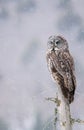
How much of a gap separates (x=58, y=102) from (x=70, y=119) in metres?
0.60

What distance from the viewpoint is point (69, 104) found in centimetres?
1627

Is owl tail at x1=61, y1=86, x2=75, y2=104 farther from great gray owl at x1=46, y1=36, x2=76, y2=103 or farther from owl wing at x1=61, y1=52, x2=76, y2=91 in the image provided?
owl wing at x1=61, y1=52, x2=76, y2=91

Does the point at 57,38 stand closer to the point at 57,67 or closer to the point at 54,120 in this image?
the point at 57,67

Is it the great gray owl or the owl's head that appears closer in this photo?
the great gray owl

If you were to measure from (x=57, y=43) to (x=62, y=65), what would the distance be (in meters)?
0.80

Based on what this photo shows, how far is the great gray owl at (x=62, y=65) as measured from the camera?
16.4 meters

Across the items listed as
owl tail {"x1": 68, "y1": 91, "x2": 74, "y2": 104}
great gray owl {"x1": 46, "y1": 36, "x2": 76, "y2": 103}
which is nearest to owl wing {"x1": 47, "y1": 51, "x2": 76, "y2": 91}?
great gray owl {"x1": 46, "y1": 36, "x2": 76, "y2": 103}

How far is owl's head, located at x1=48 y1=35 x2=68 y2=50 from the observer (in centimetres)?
1684

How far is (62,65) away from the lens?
16484mm

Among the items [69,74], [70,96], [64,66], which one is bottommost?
[70,96]

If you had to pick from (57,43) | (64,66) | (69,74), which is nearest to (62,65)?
(64,66)

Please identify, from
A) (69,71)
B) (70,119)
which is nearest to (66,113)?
(70,119)

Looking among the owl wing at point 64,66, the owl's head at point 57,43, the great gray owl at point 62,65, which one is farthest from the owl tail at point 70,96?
the owl's head at point 57,43

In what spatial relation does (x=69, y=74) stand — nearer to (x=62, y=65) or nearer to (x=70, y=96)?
(x=62, y=65)
